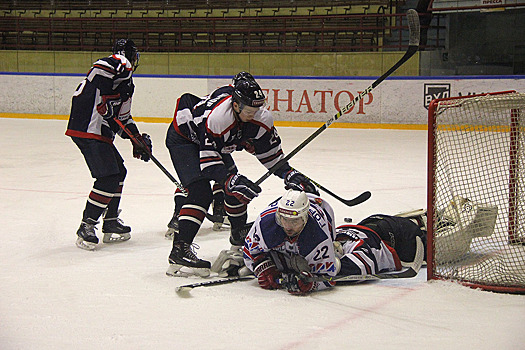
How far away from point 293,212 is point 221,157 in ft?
2.29

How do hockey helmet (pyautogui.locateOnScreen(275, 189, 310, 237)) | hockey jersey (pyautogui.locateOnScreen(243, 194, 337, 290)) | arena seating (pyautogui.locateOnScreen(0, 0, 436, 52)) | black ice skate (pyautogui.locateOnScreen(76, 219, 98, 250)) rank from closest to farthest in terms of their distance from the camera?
hockey helmet (pyautogui.locateOnScreen(275, 189, 310, 237)) → hockey jersey (pyautogui.locateOnScreen(243, 194, 337, 290)) → black ice skate (pyautogui.locateOnScreen(76, 219, 98, 250)) → arena seating (pyautogui.locateOnScreen(0, 0, 436, 52))

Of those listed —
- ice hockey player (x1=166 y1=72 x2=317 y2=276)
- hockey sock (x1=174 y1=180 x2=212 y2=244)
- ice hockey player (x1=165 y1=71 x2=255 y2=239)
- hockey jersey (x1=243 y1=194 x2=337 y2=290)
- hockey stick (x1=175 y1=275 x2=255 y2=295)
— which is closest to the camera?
hockey jersey (x1=243 y1=194 x2=337 y2=290)

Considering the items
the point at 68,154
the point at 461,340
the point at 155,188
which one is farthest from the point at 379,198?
the point at 68,154

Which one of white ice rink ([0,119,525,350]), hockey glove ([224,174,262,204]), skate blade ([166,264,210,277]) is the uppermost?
hockey glove ([224,174,262,204])

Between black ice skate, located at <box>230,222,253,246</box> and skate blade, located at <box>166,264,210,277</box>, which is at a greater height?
black ice skate, located at <box>230,222,253,246</box>

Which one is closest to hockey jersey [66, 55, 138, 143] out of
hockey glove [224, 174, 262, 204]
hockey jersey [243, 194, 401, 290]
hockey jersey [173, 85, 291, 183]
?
hockey jersey [173, 85, 291, 183]

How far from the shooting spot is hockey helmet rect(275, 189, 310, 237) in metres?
2.61

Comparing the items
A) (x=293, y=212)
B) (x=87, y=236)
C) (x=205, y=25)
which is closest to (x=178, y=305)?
(x=293, y=212)

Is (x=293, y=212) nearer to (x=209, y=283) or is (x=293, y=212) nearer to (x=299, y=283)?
(x=299, y=283)

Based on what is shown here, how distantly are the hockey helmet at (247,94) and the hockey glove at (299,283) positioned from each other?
0.77 m

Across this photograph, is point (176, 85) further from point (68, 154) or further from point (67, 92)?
point (68, 154)

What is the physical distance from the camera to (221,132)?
9.99 feet

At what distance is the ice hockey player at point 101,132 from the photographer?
3656 mm

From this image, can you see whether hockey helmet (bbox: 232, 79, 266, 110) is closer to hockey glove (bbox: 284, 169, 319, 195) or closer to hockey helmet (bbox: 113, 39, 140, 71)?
hockey glove (bbox: 284, 169, 319, 195)
